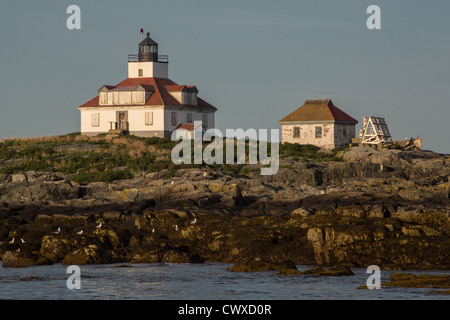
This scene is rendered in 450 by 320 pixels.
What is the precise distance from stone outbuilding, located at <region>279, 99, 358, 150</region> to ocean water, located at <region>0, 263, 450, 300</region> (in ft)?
118

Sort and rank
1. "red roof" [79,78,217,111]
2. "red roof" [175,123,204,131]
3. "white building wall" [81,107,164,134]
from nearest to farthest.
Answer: "red roof" [175,123,204,131], "white building wall" [81,107,164,134], "red roof" [79,78,217,111]

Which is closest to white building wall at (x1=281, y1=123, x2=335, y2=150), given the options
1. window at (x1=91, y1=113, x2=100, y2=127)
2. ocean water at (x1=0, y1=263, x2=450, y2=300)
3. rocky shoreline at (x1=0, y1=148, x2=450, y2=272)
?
rocky shoreline at (x1=0, y1=148, x2=450, y2=272)

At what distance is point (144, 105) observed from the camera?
213ft

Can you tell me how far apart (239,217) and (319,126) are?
1137 inches

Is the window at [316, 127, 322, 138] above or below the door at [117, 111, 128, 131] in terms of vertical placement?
below

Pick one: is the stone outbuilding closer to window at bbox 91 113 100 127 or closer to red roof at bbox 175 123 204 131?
red roof at bbox 175 123 204 131

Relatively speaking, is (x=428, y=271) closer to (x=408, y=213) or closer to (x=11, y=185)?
(x=408, y=213)

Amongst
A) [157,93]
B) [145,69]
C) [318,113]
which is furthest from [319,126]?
[145,69]

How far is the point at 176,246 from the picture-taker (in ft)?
96.8

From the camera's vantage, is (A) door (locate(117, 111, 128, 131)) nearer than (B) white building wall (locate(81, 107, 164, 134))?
No

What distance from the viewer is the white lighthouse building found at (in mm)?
65000

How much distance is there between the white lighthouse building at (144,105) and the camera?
65.0 meters

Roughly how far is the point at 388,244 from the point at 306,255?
9.20 feet

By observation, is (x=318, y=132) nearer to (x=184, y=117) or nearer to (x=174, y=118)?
(x=184, y=117)
